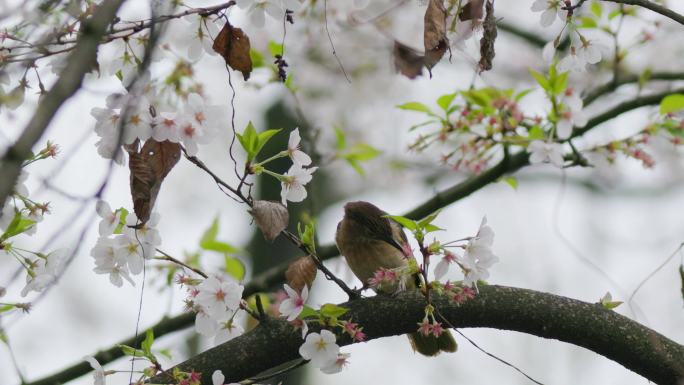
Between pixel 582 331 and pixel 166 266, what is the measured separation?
6.12 ft

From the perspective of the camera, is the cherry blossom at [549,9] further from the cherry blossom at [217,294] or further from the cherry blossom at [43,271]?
the cherry blossom at [43,271]

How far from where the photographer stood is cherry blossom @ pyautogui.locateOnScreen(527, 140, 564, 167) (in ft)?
11.4

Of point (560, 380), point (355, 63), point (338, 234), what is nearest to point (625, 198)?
point (560, 380)

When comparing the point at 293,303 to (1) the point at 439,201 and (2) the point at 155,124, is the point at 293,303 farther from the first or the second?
(1) the point at 439,201

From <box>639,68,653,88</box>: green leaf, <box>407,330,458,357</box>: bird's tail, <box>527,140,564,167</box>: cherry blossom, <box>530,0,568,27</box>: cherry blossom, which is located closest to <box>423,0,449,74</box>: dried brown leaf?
<box>530,0,568,27</box>: cherry blossom

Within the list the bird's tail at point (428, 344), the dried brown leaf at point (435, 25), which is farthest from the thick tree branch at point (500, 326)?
the bird's tail at point (428, 344)

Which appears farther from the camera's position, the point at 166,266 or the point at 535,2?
the point at 166,266

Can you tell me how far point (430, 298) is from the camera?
2611 mm

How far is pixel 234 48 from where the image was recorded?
7.20 feet

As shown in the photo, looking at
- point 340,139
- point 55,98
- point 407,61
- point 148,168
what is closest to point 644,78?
point 340,139

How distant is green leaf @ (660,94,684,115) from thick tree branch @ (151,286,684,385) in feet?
4.19

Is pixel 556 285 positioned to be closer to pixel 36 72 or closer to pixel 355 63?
pixel 355 63

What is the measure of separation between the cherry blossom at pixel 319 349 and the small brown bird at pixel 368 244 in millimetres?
1393

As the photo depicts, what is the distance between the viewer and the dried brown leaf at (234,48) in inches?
86.2
